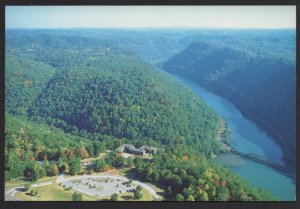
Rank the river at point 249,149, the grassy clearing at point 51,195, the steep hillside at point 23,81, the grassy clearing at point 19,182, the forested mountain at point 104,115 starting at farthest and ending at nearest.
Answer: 1. the steep hillside at point 23,81
2. the river at point 249,149
3. the forested mountain at point 104,115
4. the grassy clearing at point 19,182
5. the grassy clearing at point 51,195

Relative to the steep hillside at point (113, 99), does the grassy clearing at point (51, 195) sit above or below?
below

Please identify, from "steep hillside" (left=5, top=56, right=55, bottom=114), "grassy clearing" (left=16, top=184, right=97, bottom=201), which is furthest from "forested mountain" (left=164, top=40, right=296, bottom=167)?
"grassy clearing" (left=16, top=184, right=97, bottom=201)

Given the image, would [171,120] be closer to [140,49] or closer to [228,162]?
[228,162]

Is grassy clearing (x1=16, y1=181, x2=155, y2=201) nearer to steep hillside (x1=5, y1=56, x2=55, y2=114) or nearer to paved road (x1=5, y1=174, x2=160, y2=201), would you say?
paved road (x1=5, y1=174, x2=160, y2=201)

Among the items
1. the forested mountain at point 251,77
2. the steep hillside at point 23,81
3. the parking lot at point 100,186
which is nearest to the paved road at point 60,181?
the parking lot at point 100,186

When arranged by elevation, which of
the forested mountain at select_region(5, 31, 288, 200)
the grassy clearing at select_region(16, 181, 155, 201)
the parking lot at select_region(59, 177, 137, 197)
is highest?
the forested mountain at select_region(5, 31, 288, 200)

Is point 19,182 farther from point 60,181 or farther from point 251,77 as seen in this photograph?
point 251,77

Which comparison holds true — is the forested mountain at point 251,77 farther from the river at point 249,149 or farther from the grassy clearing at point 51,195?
the grassy clearing at point 51,195
